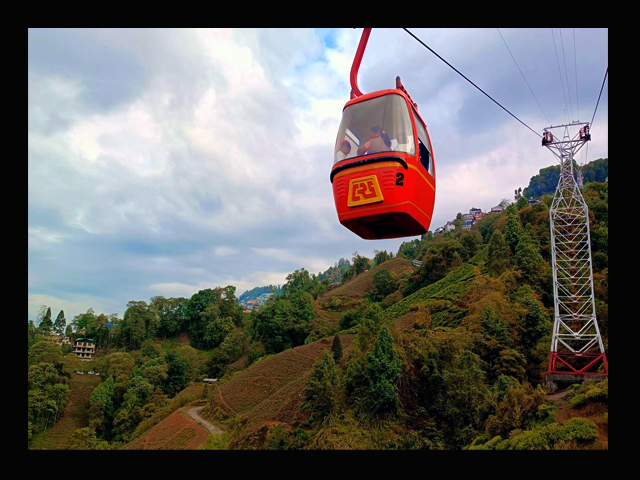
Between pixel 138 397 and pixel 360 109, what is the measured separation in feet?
103

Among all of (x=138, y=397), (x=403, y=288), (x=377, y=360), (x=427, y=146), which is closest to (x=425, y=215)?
(x=427, y=146)

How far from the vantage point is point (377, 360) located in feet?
55.4

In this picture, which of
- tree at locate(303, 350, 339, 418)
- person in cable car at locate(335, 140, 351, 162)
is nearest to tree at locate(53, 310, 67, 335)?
tree at locate(303, 350, 339, 418)

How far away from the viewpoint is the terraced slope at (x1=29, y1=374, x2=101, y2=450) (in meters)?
28.9

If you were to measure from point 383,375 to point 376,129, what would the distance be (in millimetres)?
13329

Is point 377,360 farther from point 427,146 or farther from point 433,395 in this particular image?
point 427,146

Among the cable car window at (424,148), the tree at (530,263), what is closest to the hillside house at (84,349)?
the tree at (530,263)

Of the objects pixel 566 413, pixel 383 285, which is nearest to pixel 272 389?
pixel 566 413

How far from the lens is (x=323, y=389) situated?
702 inches

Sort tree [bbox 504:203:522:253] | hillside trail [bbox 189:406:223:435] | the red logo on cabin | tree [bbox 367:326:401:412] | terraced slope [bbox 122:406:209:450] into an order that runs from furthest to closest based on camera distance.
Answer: tree [bbox 504:203:522:253] < hillside trail [bbox 189:406:223:435] < terraced slope [bbox 122:406:209:450] < tree [bbox 367:326:401:412] < the red logo on cabin

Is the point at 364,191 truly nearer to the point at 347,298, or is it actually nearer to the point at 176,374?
the point at 176,374

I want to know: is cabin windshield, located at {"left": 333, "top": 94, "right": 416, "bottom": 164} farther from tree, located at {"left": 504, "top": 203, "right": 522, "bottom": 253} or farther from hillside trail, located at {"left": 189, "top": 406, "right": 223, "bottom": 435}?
tree, located at {"left": 504, "top": 203, "right": 522, "bottom": 253}

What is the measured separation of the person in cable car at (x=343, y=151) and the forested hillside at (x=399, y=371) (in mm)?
8016

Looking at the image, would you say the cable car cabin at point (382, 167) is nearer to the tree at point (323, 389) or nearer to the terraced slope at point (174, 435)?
the tree at point (323, 389)
